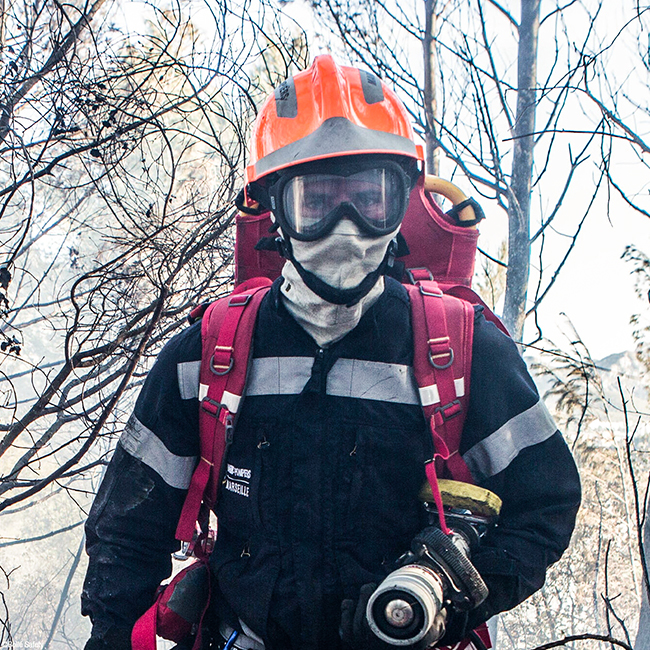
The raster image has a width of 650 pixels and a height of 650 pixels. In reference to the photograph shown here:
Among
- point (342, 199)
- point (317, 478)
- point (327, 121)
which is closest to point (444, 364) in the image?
point (317, 478)

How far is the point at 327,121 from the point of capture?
2.06 metres

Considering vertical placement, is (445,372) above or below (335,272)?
below

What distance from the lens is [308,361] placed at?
2.02 metres

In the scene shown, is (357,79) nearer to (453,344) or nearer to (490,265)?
(453,344)

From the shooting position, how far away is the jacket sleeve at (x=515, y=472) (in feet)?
5.92

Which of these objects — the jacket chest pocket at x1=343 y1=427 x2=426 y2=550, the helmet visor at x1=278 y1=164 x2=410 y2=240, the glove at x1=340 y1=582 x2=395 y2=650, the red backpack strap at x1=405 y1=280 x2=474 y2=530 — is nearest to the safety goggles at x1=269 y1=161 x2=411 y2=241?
the helmet visor at x1=278 y1=164 x2=410 y2=240

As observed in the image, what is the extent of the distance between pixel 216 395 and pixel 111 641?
33.8 inches

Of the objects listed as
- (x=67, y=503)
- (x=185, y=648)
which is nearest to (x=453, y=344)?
(x=185, y=648)

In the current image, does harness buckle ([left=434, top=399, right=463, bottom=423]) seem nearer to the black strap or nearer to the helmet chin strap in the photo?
the helmet chin strap

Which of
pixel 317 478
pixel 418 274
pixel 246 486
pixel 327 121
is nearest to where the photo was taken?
pixel 317 478

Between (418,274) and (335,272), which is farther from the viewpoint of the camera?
(418,274)

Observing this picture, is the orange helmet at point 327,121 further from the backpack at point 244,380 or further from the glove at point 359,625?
the glove at point 359,625

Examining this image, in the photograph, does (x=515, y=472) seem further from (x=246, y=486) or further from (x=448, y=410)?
(x=246, y=486)

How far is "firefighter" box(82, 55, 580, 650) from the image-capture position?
183 centimetres
